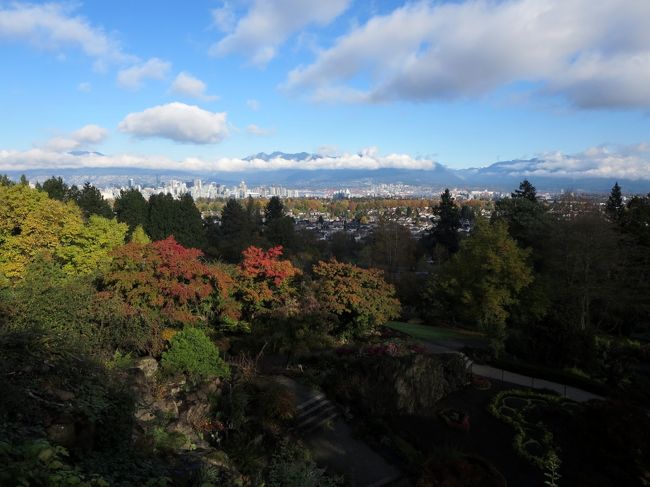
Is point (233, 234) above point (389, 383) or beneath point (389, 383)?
above

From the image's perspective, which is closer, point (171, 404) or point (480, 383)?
point (171, 404)

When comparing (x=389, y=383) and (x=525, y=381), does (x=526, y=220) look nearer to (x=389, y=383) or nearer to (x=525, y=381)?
(x=525, y=381)

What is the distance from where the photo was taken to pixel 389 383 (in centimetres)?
1091

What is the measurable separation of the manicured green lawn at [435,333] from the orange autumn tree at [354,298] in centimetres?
282

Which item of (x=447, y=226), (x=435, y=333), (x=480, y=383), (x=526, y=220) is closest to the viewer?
(x=480, y=383)

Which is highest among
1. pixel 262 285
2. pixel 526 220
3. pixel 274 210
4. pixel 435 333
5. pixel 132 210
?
pixel 132 210

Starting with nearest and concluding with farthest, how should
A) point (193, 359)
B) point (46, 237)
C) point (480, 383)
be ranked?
point (193, 359) < point (480, 383) < point (46, 237)

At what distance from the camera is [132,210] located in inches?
1363

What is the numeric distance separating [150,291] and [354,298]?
20.0ft

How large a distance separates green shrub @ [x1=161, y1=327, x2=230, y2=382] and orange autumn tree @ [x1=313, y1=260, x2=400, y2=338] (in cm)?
434

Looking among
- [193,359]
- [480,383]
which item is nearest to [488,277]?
[480,383]

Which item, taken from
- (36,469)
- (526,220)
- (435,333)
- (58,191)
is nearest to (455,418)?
(435,333)

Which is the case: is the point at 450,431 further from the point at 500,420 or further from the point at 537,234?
the point at 537,234

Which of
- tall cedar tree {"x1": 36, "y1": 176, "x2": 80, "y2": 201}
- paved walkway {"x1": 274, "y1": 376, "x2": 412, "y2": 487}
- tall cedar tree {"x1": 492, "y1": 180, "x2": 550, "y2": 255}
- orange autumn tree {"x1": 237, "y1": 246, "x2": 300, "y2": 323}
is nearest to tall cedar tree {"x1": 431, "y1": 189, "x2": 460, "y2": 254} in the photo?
tall cedar tree {"x1": 492, "y1": 180, "x2": 550, "y2": 255}
